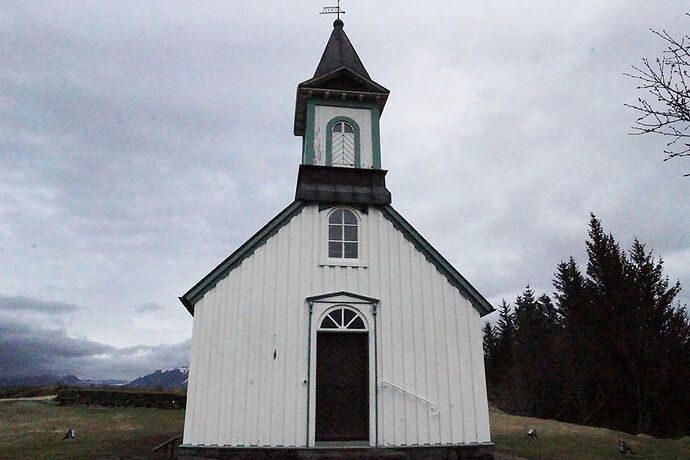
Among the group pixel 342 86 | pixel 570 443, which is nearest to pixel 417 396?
pixel 342 86

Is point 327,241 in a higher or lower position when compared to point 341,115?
lower

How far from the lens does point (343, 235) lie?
11.8 m

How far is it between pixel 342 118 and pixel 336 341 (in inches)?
226

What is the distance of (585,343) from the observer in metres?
29.5

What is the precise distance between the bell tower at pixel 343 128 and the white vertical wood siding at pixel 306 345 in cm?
122

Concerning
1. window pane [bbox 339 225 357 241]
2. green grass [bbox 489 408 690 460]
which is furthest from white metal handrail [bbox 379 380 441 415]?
green grass [bbox 489 408 690 460]

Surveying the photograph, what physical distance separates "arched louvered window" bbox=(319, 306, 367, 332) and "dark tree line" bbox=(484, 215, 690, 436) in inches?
887

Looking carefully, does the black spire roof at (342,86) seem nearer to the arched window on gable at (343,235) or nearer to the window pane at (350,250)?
the arched window on gable at (343,235)

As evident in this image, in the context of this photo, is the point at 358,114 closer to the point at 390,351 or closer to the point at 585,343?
the point at 390,351

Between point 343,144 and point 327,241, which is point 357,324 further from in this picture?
point 343,144

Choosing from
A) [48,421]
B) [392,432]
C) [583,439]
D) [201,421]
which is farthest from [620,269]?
[48,421]

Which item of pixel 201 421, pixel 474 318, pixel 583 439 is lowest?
pixel 583 439

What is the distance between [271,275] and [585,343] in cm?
2488

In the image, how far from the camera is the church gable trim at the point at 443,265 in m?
11.4
